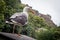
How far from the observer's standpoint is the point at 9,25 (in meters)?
6.96

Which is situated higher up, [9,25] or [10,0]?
[10,0]

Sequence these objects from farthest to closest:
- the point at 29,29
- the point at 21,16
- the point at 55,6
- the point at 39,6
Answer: the point at 39,6, the point at 55,6, the point at 29,29, the point at 21,16

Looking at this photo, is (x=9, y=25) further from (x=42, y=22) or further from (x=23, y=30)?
(x=42, y=22)

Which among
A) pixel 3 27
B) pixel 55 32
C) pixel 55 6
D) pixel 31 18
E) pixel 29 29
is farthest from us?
pixel 55 6

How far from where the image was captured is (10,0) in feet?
24.4

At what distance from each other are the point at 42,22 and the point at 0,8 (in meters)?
2.03

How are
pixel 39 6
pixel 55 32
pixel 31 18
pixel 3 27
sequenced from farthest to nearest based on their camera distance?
pixel 39 6
pixel 31 18
pixel 3 27
pixel 55 32

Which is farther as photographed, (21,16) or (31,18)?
(31,18)

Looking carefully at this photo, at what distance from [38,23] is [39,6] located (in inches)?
62.1

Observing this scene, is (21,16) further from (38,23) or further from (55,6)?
(55,6)

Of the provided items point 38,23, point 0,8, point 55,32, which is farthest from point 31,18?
point 55,32

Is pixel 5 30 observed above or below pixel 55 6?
below

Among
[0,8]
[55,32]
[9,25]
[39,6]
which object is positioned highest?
[39,6]

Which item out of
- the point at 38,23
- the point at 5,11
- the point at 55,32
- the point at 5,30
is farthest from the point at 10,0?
the point at 55,32
